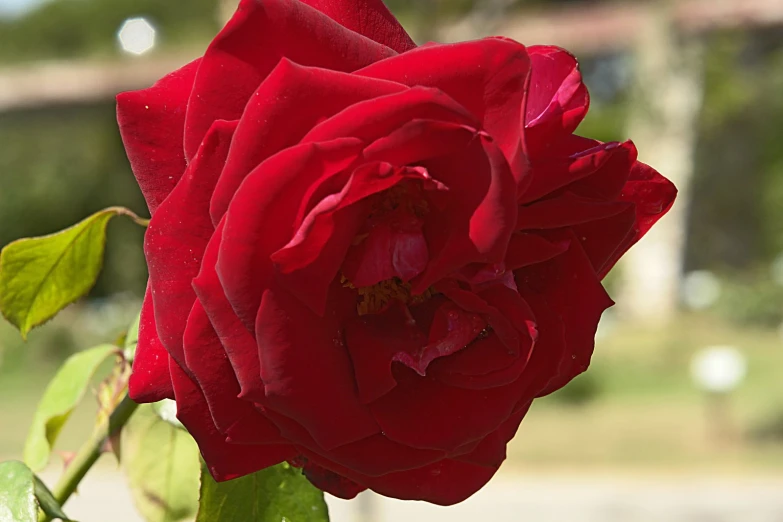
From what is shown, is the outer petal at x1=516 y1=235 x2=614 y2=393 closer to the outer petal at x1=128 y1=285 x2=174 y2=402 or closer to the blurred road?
the outer petal at x1=128 y1=285 x2=174 y2=402

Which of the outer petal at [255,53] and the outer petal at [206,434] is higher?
the outer petal at [255,53]

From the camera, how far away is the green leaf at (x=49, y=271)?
45 centimetres

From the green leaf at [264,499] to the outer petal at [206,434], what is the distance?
0.06 meters

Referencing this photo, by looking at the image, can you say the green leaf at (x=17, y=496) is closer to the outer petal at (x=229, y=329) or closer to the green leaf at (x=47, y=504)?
the green leaf at (x=47, y=504)

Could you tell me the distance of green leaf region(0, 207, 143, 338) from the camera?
0.45m

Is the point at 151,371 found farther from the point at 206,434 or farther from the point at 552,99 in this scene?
the point at 552,99

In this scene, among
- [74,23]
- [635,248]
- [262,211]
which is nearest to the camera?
[262,211]

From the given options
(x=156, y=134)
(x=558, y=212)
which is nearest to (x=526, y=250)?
(x=558, y=212)

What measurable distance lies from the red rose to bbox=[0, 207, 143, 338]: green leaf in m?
0.16

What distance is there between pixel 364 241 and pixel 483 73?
6 centimetres

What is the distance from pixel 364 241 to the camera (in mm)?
294

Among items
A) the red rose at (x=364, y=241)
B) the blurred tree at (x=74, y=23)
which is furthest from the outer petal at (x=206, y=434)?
the blurred tree at (x=74, y=23)

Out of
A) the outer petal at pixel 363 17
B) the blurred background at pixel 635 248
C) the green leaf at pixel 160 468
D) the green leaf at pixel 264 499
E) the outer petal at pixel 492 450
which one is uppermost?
the outer petal at pixel 363 17

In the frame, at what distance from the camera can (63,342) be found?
718cm
